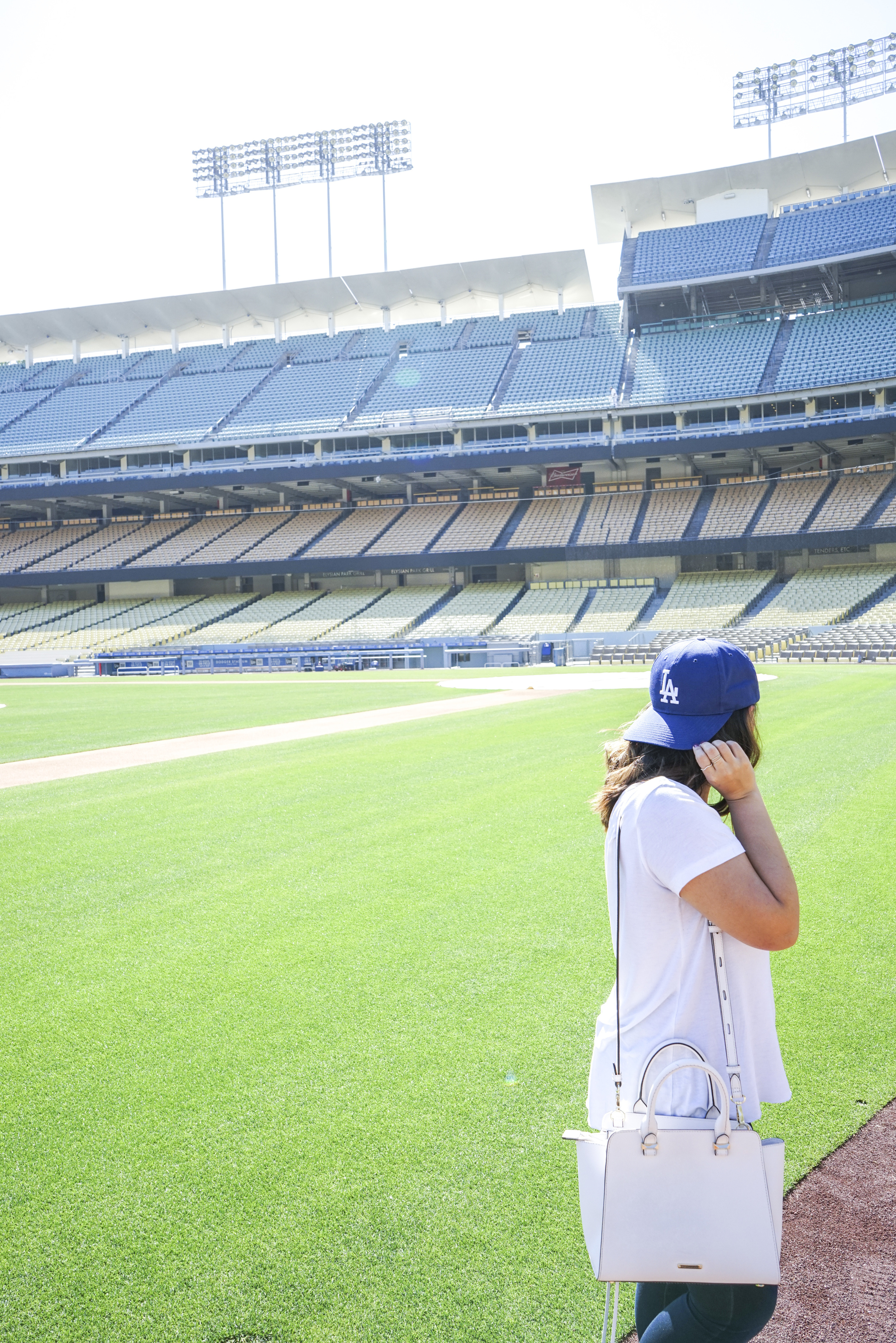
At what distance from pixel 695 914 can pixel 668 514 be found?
171 feet

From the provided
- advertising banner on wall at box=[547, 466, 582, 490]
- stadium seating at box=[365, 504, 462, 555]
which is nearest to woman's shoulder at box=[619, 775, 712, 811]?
stadium seating at box=[365, 504, 462, 555]

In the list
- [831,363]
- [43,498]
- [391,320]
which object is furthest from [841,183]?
[43,498]

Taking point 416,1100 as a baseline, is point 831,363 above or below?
above

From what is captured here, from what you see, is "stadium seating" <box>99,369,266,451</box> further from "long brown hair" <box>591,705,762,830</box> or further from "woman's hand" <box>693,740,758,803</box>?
"woman's hand" <box>693,740,758,803</box>

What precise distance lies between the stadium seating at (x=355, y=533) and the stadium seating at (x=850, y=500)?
2527cm

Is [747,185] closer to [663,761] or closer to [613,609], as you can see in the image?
[613,609]

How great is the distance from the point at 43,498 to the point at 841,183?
53.5m

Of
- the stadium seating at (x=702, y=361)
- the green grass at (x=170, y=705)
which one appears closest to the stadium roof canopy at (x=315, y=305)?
the stadium seating at (x=702, y=361)

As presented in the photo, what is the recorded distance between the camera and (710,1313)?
2.09 m

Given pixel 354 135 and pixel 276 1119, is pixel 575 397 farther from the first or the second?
pixel 276 1119

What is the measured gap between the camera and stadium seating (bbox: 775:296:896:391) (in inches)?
1880

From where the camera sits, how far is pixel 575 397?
53406mm

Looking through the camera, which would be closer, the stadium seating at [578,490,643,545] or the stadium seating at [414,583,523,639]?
the stadium seating at [414,583,523,639]

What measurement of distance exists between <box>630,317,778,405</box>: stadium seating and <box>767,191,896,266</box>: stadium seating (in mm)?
4168
